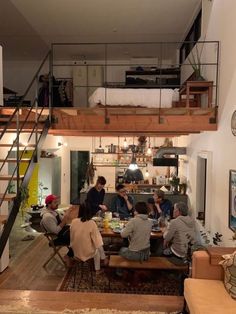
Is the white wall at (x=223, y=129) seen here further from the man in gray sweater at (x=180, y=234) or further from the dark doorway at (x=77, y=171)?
the dark doorway at (x=77, y=171)

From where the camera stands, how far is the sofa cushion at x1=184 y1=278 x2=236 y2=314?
2.41 m

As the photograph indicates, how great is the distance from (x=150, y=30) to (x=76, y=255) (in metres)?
5.59

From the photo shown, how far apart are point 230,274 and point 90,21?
6044mm

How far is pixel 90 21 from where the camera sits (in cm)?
679

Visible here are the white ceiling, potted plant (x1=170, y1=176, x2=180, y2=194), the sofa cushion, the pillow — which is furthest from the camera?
potted plant (x1=170, y1=176, x2=180, y2=194)

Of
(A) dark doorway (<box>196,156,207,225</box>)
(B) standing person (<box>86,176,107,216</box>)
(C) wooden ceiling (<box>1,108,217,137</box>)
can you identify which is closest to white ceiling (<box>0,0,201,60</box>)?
(C) wooden ceiling (<box>1,108,217,137</box>)

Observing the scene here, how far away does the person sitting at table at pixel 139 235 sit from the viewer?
4.23m

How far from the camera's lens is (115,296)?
3305mm

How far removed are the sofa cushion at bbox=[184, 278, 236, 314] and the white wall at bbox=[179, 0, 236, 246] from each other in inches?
39.7

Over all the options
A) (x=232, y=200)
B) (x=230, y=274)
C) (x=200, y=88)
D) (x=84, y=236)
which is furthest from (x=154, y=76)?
(x=230, y=274)

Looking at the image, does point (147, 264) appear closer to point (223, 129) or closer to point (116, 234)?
point (116, 234)

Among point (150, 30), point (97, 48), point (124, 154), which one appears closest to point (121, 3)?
point (150, 30)

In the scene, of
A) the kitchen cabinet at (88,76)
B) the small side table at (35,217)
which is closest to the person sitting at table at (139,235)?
the small side table at (35,217)

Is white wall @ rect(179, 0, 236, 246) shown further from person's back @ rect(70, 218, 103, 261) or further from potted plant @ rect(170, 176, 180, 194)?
potted plant @ rect(170, 176, 180, 194)
